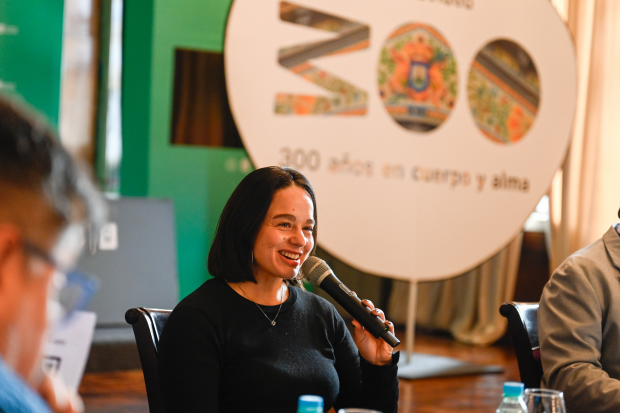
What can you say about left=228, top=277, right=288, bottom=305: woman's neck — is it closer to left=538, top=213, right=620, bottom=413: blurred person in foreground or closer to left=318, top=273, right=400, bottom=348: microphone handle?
Result: left=318, top=273, right=400, bottom=348: microphone handle

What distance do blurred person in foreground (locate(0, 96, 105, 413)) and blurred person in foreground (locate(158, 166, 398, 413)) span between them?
871 millimetres

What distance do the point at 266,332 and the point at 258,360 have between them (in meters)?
0.07

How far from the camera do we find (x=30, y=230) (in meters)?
0.42

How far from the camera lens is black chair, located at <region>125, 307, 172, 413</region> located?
4.28 feet

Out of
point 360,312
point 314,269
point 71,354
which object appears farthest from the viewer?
point 71,354

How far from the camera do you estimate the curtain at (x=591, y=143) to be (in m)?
4.27

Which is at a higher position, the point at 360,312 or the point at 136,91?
the point at 136,91

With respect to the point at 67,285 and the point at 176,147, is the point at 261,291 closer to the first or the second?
the point at 67,285

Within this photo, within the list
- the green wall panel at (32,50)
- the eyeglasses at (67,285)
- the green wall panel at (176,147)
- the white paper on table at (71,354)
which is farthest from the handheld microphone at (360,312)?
the green wall panel at (32,50)

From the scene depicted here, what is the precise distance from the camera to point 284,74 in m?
2.98

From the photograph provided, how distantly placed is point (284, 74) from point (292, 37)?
17cm

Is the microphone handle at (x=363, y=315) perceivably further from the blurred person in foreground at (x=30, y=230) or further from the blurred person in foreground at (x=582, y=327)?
the blurred person in foreground at (x=30, y=230)

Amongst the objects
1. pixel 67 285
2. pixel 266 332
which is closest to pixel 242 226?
pixel 266 332

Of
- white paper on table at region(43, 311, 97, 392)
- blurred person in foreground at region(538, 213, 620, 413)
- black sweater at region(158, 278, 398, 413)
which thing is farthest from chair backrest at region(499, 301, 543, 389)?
white paper on table at region(43, 311, 97, 392)
